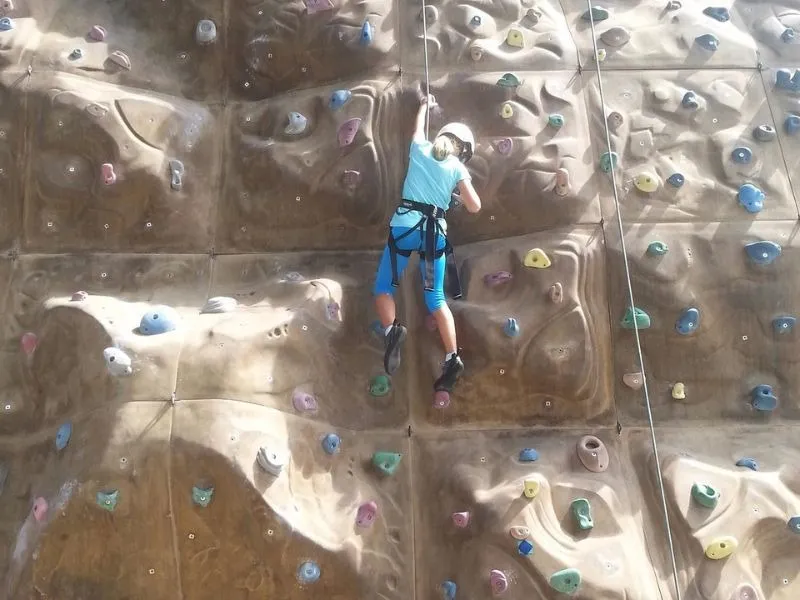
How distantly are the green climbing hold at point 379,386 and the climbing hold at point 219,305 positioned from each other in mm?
967

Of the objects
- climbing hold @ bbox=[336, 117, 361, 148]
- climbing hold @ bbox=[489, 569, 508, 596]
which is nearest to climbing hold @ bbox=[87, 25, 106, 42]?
climbing hold @ bbox=[336, 117, 361, 148]

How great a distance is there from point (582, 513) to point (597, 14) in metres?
3.42

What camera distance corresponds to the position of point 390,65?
452cm

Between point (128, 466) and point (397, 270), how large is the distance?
178 centimetres

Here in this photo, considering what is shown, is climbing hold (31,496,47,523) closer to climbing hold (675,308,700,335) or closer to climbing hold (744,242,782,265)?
climbing hold (675,308,700,335)

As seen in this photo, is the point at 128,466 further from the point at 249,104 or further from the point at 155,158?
the point at 249,104

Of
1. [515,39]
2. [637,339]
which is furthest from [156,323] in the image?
[515,39]

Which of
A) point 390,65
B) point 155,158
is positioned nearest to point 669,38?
point 390,65

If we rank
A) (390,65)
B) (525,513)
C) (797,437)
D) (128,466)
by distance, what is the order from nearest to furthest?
(128,466) → (525,513) → (797,437) → (390,65)

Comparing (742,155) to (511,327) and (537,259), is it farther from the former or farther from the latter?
(511,327)

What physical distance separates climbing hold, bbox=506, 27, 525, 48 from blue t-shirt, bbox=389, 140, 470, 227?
1389mm

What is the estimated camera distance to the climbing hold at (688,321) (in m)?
4.02

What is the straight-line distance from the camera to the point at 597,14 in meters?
4.68

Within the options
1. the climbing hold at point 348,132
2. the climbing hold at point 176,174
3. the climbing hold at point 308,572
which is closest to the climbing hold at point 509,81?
the climbing hold at point 348,132
